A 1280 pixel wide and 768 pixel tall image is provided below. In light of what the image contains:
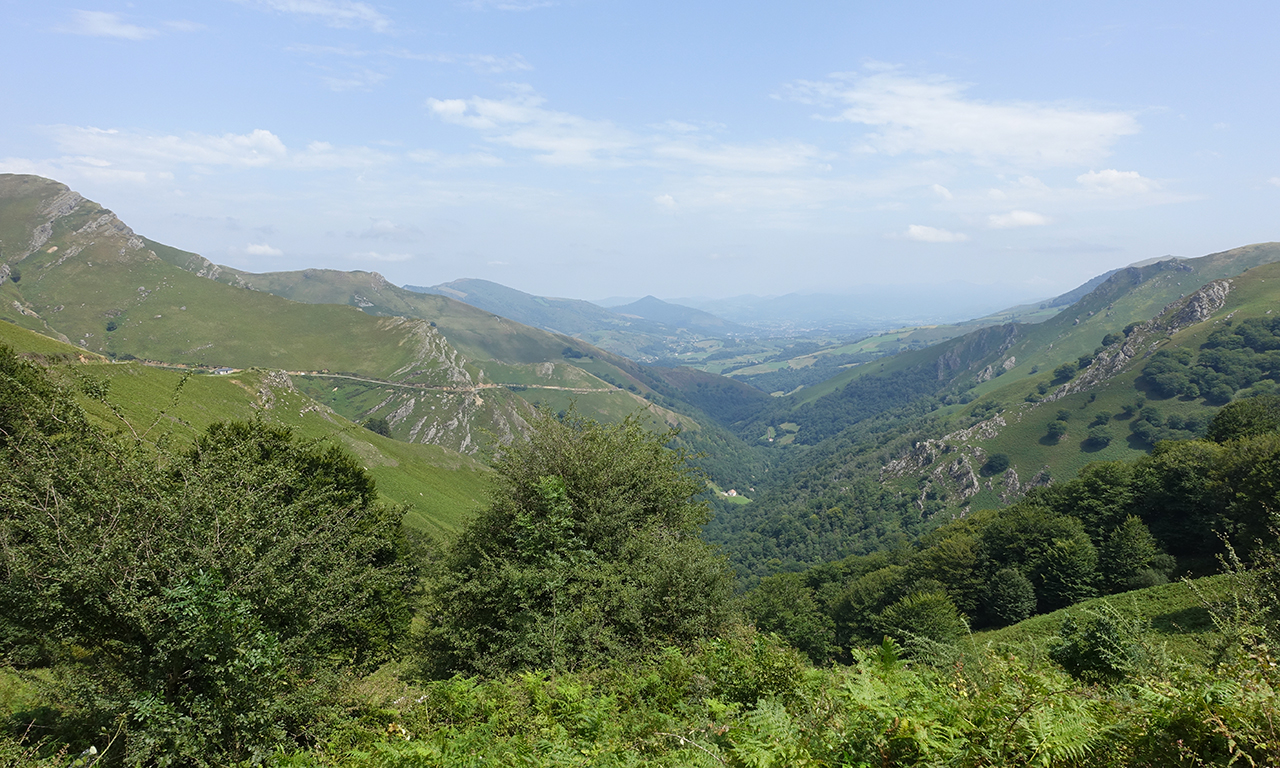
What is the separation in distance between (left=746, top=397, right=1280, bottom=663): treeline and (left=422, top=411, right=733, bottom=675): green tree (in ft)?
83.2

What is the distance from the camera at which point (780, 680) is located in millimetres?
9680

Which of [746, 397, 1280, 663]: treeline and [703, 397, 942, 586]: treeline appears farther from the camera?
[703, 397, 942, 586]: treeline

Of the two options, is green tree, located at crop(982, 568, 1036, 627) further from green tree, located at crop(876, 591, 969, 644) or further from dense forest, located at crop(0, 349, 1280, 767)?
dense forest, located at crop(0, 349, 1280, 767)

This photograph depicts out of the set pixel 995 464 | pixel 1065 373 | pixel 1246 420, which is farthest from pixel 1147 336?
pixel 1246 420

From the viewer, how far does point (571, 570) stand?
66.3 ft

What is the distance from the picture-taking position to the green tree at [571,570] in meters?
18.1

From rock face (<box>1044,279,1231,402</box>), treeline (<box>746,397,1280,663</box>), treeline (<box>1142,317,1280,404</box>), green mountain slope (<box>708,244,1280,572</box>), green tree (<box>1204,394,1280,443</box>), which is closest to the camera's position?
treeline (<box>746,397,1280,663</box>)

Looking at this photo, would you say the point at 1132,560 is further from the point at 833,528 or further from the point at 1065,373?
the point at 1065,373

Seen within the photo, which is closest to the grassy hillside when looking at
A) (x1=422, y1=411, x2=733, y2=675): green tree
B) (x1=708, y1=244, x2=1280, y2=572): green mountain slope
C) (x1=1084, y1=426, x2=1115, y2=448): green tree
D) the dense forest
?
the dense forest

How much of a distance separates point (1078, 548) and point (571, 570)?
53739 millimetres

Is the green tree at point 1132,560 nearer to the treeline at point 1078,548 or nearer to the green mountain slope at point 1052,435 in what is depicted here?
the treeline at point 1078,548

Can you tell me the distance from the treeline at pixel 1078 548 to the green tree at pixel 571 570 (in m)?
25.3

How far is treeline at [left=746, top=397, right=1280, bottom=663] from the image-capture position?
1780 inches

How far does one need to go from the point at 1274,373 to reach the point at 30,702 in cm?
20978
